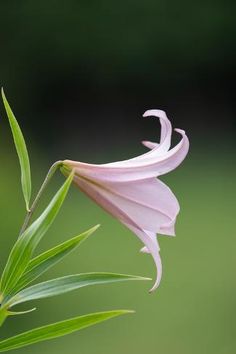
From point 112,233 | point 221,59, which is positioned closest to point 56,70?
point 221,59

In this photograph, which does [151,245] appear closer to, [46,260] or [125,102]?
[46,260]

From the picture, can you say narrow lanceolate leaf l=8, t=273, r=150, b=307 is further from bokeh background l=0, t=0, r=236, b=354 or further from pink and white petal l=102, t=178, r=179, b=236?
bokeh background l=0, t=0, r=236, b=354

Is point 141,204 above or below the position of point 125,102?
below

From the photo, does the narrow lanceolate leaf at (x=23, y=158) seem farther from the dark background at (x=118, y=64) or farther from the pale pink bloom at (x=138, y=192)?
the dark background at (x=118, y=64)

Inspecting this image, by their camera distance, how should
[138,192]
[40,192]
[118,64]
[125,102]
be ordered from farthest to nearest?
[118,64]
[125,102]
[138,192]
[40,192]

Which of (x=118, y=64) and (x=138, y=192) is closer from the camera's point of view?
(x=138, y=192)

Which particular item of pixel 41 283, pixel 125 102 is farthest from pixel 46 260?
pixel 125 102

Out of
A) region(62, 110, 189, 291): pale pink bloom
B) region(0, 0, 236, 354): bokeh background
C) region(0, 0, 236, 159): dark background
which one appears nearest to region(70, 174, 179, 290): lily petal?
region(62, 110, 189, 291): pale pink bloom

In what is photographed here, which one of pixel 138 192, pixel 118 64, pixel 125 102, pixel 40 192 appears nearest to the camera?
pixel 40 192
